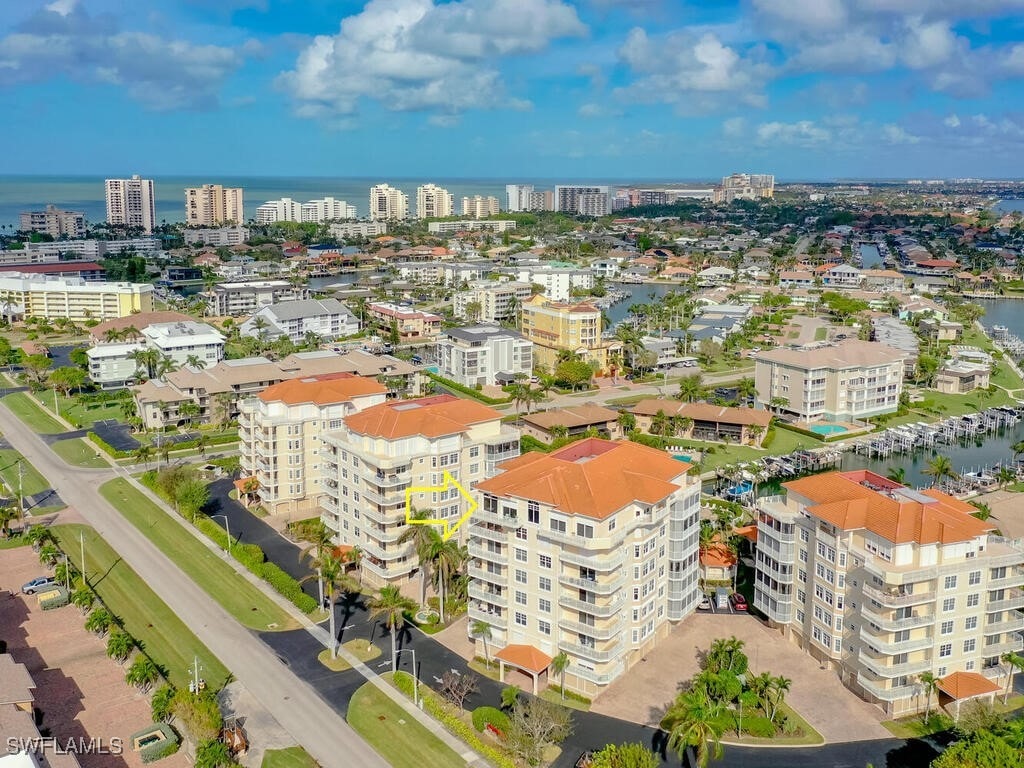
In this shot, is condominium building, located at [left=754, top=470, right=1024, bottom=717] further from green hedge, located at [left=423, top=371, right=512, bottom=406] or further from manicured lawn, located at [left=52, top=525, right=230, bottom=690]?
green hedge, located at [left=423, top=371, right=512, bottom=406]

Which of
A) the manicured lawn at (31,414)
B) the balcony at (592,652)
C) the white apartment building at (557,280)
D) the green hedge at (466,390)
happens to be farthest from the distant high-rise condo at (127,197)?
the balcony at (592,652)

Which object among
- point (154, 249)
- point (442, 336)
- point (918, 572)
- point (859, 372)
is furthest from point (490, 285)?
point (918, 572)

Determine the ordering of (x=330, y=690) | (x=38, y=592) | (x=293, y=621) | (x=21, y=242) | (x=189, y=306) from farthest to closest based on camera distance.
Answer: (x=21, y=242), (x=189, y=306), (x=38, y=592), (x=293, y=621), (x=330, y=690)

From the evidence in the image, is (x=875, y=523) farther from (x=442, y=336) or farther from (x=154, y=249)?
(x=154, y=249)

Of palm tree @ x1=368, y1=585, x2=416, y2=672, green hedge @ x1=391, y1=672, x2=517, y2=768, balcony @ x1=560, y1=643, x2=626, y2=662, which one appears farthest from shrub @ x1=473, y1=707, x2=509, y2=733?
palm tree @ x1=368, y1=585, x2=416, y2=672

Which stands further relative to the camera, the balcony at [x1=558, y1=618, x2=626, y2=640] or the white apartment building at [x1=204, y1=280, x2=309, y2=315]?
the white apartment building at [x1=204, y1=280, x2=309, y2=315]

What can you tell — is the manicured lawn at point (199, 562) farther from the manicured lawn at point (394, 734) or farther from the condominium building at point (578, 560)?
the condominium building at point (578, 560)
